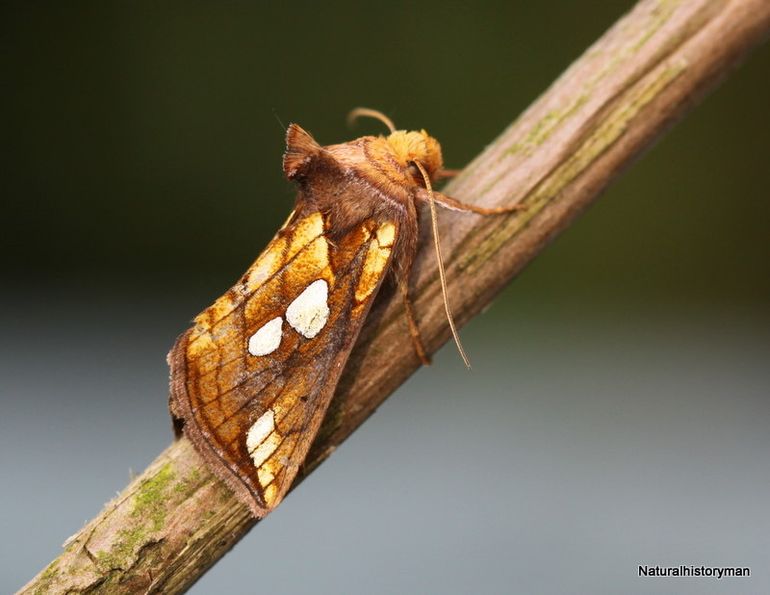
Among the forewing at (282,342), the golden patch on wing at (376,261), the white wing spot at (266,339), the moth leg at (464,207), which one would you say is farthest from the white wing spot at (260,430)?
the moth leg at (464,207)

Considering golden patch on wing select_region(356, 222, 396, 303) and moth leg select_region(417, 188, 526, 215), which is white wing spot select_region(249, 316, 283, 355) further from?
moth leg select_region(417, 188, 526, 215)

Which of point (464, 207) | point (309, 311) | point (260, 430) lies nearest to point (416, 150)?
point (464, 207)

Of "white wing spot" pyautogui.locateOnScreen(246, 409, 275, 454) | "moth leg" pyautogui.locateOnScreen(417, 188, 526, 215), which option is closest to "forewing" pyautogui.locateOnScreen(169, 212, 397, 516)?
"white wing spot" pyautogui.locateOnScreen(246, 409, 275, 454)

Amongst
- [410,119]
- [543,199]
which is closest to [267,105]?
[410,119]

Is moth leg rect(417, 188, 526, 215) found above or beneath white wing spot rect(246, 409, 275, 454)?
above

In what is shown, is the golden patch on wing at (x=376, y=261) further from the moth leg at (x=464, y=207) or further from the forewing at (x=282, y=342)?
the moth leg at (x=464, y=207)

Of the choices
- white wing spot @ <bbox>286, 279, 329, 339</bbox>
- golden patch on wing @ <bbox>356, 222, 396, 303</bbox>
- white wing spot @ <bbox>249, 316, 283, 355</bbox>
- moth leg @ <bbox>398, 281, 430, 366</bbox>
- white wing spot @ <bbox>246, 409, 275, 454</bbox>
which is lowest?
white wing spot @ <bbox>246, 409, 275, 454</bbox>
